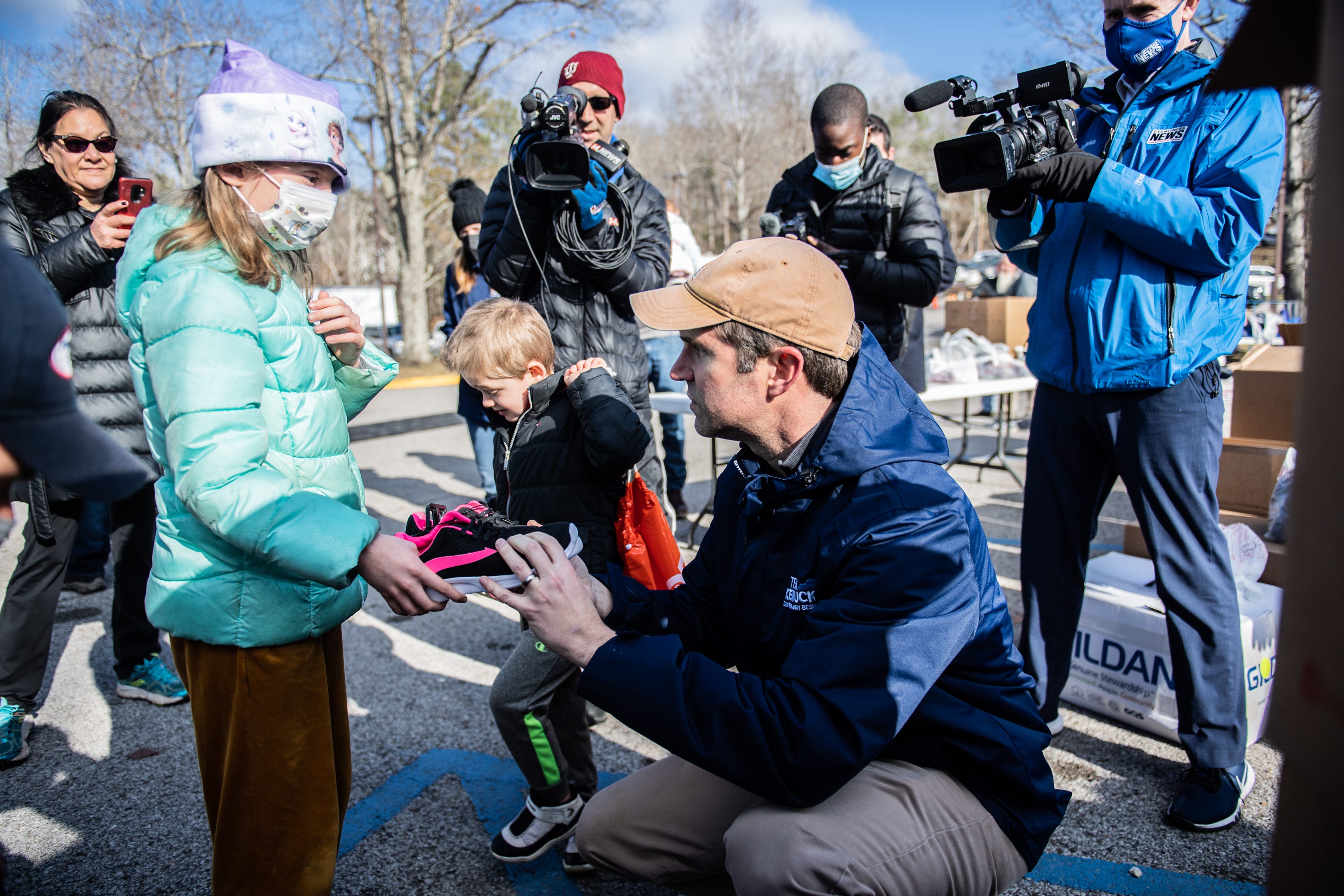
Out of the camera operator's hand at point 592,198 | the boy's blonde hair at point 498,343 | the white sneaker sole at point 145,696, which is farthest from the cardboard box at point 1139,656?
the white sneaker sole at point 145,696

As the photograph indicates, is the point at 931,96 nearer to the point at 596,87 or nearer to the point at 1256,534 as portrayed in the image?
the point at 596,87

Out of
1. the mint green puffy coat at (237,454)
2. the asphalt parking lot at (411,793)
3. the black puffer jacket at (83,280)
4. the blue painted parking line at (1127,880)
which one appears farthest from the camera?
the black puffer jacket at (83,280)

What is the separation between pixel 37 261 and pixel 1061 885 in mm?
3924

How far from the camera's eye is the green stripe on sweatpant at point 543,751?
7.48 feet

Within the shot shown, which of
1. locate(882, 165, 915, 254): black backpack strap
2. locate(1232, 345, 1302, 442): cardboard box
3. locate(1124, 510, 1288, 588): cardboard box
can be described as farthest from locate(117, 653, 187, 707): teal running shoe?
locate(1232, 345, 1302, 442): cardboard box

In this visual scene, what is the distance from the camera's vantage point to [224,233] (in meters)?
1.72

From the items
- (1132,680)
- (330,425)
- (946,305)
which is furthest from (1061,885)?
(946,305)

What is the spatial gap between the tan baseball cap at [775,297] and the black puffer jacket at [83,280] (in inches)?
93.6

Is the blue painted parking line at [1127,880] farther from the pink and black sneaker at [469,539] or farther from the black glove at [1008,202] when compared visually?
the black glove at [1008,202]

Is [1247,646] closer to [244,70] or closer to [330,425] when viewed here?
[330,425]

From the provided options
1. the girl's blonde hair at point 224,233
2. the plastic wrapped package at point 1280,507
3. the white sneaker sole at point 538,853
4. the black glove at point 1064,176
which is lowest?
the white sneaker sole at point 538,853

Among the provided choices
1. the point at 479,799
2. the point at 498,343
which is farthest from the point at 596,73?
the point at 479,799

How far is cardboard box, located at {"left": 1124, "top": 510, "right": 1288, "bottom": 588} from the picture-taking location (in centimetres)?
328

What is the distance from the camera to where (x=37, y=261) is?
302 cm
